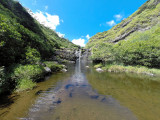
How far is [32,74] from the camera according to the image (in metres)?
10.1

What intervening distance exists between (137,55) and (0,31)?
30.1 metres

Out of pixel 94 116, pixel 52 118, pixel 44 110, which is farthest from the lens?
pixel 44 110

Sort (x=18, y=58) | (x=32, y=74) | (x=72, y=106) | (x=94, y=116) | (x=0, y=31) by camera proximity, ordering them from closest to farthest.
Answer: (x=94, y=116) < (x=72, y=106) < (x=0, y=31) < (x=32, y=74) < (x=18, y=58)

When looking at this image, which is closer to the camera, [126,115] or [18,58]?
[126,115]

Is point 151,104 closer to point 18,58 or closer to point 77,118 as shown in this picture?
point 77,118

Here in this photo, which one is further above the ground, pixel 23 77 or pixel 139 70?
pixel 23 77

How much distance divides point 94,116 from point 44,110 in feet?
12.2

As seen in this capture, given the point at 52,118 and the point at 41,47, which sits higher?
the point at 41,47

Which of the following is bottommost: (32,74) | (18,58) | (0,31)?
(32,74)

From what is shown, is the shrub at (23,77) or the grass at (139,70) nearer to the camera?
the shrub at (23,77)

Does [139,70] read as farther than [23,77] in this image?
Yes

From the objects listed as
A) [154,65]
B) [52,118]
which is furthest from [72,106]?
[154,65]

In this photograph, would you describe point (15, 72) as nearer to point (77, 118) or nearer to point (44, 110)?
point (44, 110)

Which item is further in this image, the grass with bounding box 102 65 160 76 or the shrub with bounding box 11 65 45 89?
the grass with bounding box 102 65 160 76
